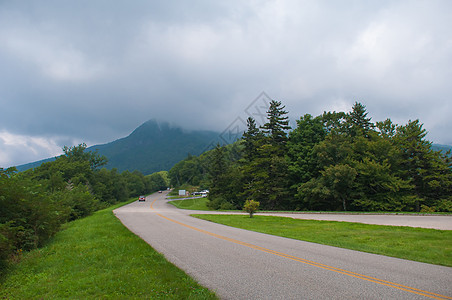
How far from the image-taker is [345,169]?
98.1 feet

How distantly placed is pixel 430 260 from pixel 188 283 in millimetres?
7046

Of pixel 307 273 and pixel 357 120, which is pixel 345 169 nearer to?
pixel 357 120

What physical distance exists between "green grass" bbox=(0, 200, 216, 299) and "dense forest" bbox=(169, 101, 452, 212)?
27.1 metres

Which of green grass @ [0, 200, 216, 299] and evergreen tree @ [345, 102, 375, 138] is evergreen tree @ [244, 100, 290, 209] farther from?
green grass @ [0, 200, 216, 299]

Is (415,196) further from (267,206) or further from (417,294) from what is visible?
(417,294)

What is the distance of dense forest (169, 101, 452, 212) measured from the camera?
30406 millimetres

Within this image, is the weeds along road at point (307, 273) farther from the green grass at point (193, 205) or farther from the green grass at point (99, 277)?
the green grass at point (193, 205)

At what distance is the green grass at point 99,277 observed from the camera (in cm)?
518

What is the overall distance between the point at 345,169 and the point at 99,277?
1156 inches

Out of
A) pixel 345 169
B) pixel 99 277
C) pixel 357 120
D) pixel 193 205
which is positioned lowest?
pixel 193 205

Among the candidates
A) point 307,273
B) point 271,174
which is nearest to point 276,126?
point 271,174

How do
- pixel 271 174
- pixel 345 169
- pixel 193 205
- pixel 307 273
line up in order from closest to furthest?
pixel 307 273, pixel 345 169, pixel 271 174, pixel 193 205

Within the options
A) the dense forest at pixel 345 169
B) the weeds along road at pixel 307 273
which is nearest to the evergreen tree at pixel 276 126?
the dense forest at pixel 345 169

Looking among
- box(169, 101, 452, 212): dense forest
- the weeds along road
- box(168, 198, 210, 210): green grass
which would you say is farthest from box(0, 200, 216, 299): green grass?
box(168, 198, 210, 210): green grass
